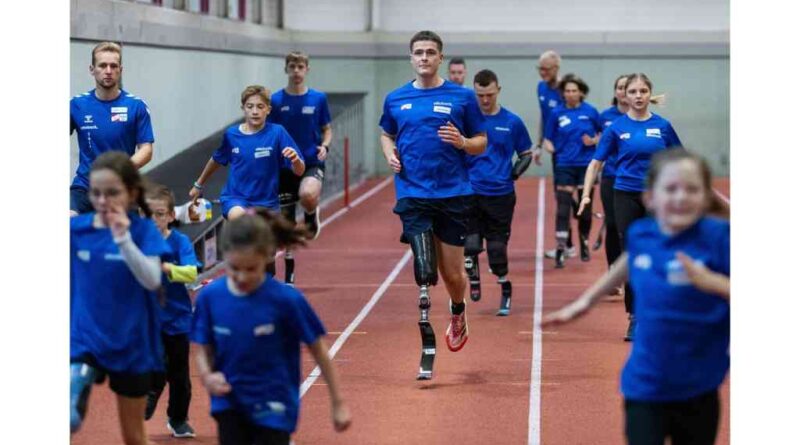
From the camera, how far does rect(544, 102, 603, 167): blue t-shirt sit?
17.4 metres

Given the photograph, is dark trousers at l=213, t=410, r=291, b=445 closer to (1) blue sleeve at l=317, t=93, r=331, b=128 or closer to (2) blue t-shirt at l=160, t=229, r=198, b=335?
(2) blue t-shirt at l=160, t=229, r=198, b=335

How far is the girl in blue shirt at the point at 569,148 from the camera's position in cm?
1731

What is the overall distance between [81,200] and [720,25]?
76.6ft

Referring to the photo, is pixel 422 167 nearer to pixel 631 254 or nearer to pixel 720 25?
pixel 631 254

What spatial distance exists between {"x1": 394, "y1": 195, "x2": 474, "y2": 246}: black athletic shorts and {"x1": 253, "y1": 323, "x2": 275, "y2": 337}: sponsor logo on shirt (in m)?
4.38

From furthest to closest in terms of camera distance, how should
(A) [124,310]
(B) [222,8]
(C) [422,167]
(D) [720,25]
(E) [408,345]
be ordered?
(D) [720,25] < (B) [222,8] < (E) [408,345] < (C) [422,167] < (A) [124,310]

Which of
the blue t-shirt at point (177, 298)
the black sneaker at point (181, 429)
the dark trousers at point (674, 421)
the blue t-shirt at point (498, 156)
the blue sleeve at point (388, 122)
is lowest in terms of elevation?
the black sneaker at point (181, 429)

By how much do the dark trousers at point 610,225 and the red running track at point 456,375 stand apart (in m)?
0.61

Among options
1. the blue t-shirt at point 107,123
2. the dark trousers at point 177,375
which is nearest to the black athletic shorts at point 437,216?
the blue t-shirt at point 107,123

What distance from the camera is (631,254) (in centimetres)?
587

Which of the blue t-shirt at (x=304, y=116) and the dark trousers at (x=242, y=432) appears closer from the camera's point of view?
the dark trousers at (x=242, y=432)

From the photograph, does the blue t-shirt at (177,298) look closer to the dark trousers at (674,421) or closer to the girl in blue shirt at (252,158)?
the dark trousers at (674,421)

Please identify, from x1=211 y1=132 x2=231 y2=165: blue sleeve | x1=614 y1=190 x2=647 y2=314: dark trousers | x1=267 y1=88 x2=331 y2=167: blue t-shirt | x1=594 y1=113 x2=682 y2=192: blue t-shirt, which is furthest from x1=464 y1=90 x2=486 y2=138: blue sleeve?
x1=267 y1=88 x2=331 y2=167: blue t-shirt
